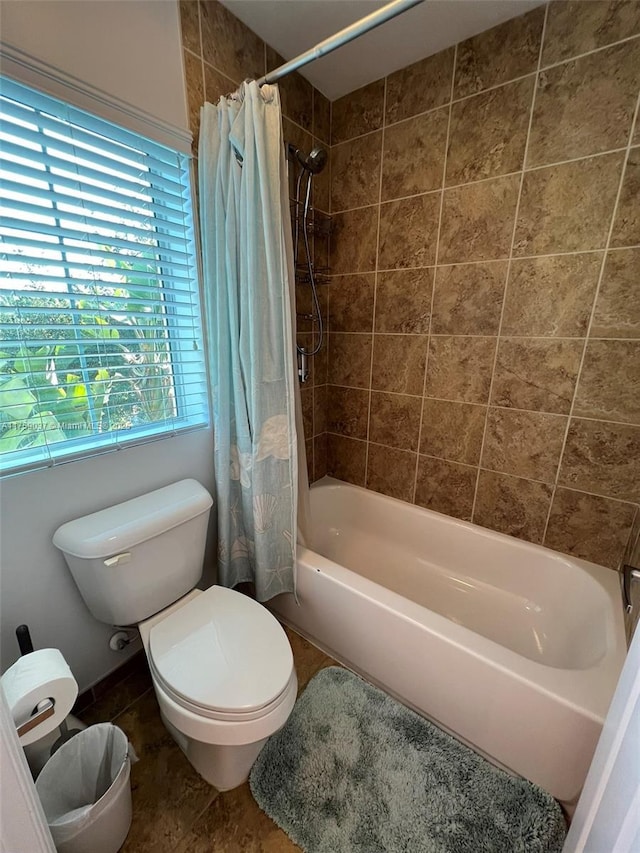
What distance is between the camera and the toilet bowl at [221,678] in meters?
0.87

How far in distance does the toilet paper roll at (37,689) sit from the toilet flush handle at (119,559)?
0.25 metres

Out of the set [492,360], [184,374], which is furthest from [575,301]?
[184,374]

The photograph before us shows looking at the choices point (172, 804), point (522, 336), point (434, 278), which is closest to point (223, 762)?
point (172, 804)

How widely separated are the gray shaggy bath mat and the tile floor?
48 millimetres

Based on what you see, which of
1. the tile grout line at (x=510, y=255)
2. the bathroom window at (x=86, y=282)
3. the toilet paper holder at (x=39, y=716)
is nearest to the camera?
the toilet paper holder at (x=39, y=716)

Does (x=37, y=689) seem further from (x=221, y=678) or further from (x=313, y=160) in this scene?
(x=313, y=160)

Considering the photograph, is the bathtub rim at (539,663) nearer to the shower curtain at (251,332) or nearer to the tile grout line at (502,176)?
the shower curtain at (251,332)

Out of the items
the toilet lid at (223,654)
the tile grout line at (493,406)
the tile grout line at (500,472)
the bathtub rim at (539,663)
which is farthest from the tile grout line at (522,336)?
the toilet lid at (223,654)

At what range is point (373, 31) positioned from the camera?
1317mm

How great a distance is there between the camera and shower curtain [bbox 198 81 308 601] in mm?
1125

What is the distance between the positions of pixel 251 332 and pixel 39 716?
42.5 inches

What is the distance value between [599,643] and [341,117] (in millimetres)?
2454

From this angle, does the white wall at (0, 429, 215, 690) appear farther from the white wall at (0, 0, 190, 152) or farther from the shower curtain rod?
the shower curtain rod

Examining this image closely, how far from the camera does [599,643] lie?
46.0 inches
